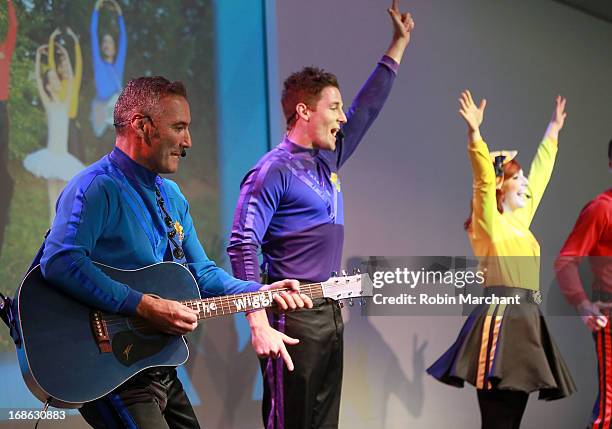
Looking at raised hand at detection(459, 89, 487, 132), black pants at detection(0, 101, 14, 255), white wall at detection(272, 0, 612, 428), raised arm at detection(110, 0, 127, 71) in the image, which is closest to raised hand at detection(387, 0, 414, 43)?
raised hand at detection(459, 89, 487, 132)

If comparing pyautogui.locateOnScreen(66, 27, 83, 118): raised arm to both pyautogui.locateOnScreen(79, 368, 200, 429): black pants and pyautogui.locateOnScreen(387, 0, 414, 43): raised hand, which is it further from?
pyautogui.locateOnScreen(79, 368, 200, 429): black pants

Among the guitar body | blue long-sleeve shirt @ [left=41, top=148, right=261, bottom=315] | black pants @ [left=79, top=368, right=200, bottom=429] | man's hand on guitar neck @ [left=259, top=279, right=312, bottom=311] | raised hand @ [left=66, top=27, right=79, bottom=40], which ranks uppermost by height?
raised hand @ [left=66, top=27, right=79, bottom=40]

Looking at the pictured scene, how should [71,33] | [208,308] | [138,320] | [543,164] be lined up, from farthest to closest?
1. [543,164]
2. [71,33]
3. [208,308]
4. [138,320]

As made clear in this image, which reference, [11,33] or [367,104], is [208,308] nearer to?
[367,104]

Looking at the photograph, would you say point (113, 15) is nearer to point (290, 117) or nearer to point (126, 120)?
point (290, 117)

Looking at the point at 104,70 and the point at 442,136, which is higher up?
the point at 104,70

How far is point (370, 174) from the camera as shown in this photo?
514cm

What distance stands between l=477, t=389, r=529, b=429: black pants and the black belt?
49 centimetres

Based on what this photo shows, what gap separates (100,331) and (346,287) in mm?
1054

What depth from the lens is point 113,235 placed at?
2.76 meters

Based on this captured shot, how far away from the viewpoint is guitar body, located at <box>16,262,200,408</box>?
2547 mm

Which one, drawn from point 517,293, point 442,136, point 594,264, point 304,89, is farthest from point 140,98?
point 594,264

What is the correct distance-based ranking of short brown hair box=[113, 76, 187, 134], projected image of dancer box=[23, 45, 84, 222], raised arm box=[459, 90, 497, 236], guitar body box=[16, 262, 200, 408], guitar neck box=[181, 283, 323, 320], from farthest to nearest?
raised arm box=[459, 90, 497, 236]
projected image of dancer box=[23, 45, 84, 222]
short brown hair box=[113, 76, 187, 134]
guitar neck box=[181, 283, 323, 320]
guitar body box=[16, 262, 200, 408]

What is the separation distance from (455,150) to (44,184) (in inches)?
97.7
